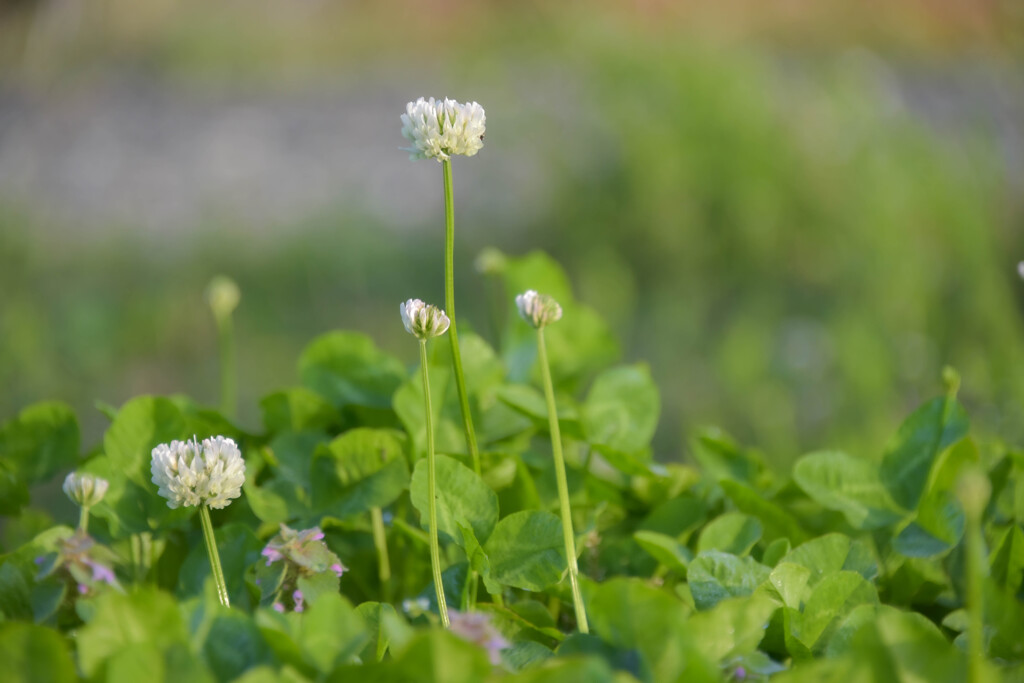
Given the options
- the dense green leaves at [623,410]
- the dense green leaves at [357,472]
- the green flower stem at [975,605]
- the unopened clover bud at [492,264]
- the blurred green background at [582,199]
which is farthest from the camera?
the blurred green background at [582,199]

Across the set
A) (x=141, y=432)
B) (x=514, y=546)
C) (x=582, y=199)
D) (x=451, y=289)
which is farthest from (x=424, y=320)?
(x=582, y=199)

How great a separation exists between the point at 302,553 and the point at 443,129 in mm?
281

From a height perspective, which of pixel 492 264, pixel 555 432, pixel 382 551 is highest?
pixel 492 264

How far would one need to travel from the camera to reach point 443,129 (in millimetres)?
611

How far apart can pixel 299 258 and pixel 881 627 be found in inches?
106

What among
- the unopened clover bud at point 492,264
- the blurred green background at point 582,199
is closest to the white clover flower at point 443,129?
the unopened clover bud at point 492,264

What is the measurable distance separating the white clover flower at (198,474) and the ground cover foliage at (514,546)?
61 mm

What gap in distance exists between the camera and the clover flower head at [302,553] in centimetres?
61

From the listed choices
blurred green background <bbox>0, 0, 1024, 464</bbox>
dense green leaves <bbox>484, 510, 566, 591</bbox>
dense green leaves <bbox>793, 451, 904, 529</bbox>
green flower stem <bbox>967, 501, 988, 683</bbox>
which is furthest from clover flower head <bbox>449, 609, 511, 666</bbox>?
blurred green background <bbox>0, 0, 1024, 464</bbox>

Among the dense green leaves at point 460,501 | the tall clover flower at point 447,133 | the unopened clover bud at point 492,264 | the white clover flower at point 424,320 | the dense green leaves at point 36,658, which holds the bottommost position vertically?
the dense green leaves at point 36,658

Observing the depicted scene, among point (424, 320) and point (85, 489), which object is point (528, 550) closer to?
point (424, 320)

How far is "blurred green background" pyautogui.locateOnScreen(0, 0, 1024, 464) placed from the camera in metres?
2.33

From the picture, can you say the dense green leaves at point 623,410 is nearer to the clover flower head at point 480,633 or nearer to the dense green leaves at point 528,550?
the dense green leaves at point 528,550

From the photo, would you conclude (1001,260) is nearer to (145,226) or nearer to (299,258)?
(299,258)
